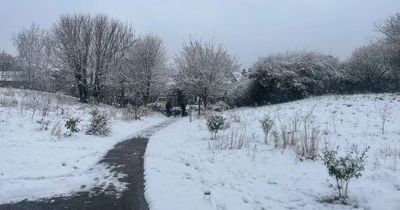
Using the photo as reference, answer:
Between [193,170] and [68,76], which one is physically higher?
[68,76]

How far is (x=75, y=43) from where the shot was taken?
125 ft

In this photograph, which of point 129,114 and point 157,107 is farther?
point 157,107

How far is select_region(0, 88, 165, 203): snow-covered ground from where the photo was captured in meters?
8.00

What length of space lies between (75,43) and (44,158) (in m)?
29.7

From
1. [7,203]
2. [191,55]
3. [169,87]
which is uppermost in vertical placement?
[191,55]

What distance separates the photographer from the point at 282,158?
1045 cm

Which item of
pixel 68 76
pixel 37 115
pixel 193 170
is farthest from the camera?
pixel 68 76

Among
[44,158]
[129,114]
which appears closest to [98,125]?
[44,158]

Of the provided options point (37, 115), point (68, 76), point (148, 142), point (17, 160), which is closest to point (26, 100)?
point (37, 115)

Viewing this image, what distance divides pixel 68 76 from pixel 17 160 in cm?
3086

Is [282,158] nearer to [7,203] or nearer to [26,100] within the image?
[7,203]

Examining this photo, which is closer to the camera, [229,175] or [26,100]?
[229,175]

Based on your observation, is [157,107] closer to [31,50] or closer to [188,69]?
[188,69]

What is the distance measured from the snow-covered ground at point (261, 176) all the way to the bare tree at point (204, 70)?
25920 millimetres
